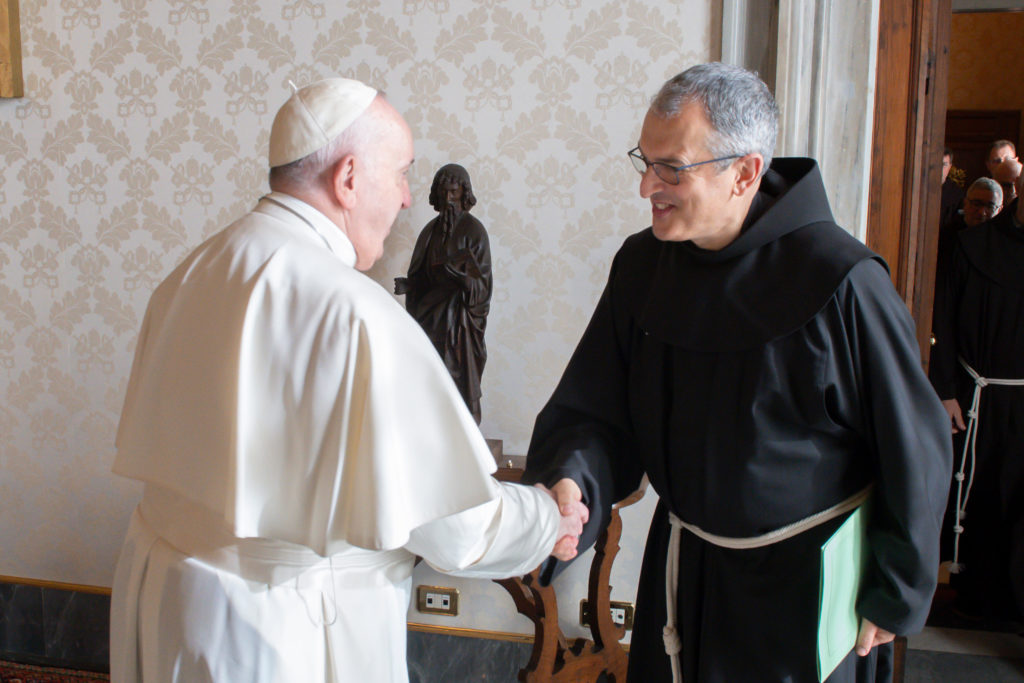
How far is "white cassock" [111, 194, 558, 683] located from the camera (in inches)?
61.6

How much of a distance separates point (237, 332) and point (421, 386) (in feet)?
1.12

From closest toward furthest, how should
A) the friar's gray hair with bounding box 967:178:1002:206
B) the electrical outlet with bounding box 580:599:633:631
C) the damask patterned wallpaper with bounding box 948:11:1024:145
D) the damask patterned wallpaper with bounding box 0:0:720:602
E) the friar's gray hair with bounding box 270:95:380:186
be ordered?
the friar's gray hair with bounding box 270:95:380:186 → the damask patterned wallpaper with bounding box 0:0:720:602 → the electrical outlet with bounding box 580:599:633:631 → the friar's gray hair with bounding box 967:178:1002:206 → the damask patterned wallpaper with bounding box 948:11:1024:145

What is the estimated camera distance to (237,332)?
1.57 metres

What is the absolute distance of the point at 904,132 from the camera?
294cm

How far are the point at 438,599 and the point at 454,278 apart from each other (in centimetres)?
135

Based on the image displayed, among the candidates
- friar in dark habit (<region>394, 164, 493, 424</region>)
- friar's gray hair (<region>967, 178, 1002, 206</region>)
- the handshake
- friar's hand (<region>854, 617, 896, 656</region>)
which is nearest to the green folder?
friar's hand (<region>854, 617, 896, 656</region>)

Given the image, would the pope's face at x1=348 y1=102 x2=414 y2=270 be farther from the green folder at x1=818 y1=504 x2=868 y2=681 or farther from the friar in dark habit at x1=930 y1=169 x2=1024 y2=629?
the friar in dark habit at x1=930 y1=169 x2=1024 y2=629

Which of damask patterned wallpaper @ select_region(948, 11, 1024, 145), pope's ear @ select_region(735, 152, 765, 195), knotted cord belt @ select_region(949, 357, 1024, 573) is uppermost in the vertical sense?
damask patterned wallpaper @ select_region(948, 11, 1024, 145)

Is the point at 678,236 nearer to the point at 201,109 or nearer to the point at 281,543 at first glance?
the point at 281,543

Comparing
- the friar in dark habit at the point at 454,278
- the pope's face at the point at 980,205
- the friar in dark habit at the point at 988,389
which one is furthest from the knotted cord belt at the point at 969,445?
the friar in dark habit at the point at 454,278

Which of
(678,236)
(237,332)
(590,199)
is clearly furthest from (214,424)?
(590,199)

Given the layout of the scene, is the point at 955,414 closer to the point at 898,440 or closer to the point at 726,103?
the point at 898,440

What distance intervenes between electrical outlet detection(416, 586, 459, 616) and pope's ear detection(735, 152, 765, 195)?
7.46 ft

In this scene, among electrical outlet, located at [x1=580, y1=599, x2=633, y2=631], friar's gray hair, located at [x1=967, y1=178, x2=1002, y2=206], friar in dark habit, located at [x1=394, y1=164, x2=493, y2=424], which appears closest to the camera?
friar in dark habit, located at [x1=394, y1=164, x2=493, y2=424]
